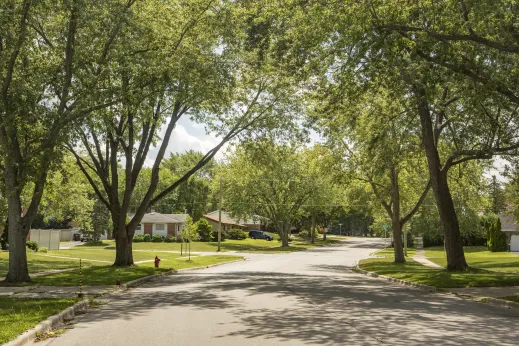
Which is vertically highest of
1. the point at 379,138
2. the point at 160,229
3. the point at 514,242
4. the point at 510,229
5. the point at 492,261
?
the point at 379,138

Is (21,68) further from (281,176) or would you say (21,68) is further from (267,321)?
(281,176)

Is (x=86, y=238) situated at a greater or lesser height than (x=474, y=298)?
greater

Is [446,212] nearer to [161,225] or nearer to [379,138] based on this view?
[379,138]

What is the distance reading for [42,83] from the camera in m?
19.5

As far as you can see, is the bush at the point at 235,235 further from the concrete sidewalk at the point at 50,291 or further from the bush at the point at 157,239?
the concrete sidewalk at the point at 50,291

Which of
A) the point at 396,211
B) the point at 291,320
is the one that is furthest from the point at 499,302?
the point at 396,211

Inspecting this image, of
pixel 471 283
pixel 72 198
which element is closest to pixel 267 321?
pixel 471 283

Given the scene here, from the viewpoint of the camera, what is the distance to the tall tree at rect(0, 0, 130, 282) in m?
18.3

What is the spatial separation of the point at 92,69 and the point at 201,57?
3.93 metres

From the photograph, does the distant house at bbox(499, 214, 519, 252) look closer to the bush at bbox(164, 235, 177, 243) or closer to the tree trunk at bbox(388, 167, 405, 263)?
the tree trunk at bbox(388, 167, 405, 263)

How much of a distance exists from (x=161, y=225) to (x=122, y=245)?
5479 centimetres

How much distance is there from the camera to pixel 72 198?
48250mm

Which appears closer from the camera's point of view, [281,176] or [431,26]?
[431,26]

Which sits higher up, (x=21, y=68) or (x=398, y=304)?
(x=21, y=68)
